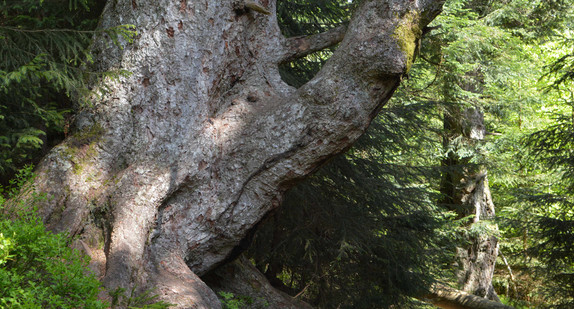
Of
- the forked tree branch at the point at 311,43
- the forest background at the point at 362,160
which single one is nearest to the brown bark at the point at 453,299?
the forest background at the point at 362,160

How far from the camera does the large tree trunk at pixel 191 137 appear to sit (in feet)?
13.8

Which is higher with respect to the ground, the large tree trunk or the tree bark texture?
the tree bark texture

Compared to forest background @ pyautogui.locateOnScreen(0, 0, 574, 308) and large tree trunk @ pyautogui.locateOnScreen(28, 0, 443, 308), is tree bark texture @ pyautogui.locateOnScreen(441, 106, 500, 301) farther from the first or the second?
large tree trunk @ pyautogui.locateOnScreen(28, 0, 443, 308)

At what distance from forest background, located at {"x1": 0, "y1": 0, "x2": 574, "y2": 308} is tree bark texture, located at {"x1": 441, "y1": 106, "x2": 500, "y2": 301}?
0.33 ft

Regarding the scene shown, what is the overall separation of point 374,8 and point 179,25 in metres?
1.83

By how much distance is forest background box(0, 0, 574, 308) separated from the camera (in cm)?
432

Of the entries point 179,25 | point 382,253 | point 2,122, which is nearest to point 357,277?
point 382,253

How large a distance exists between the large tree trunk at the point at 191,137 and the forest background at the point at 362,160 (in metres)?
0.30


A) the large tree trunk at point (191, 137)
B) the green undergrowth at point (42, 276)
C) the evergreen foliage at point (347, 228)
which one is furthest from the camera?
the evergreen foliage at point (347, 228)

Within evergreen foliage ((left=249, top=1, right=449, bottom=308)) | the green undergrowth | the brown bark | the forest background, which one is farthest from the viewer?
the brown bark

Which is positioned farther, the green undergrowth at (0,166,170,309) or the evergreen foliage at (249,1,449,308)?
the evergreen foliage at (249,1,449,308)

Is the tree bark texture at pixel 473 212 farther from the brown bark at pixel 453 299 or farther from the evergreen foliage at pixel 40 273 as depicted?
the evergreen foliage at pixel 40 273

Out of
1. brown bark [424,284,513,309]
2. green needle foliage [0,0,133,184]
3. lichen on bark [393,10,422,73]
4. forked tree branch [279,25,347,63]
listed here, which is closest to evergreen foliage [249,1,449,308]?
forked tree branch [279,25,347,63]

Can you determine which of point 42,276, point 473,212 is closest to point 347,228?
point 42,276
